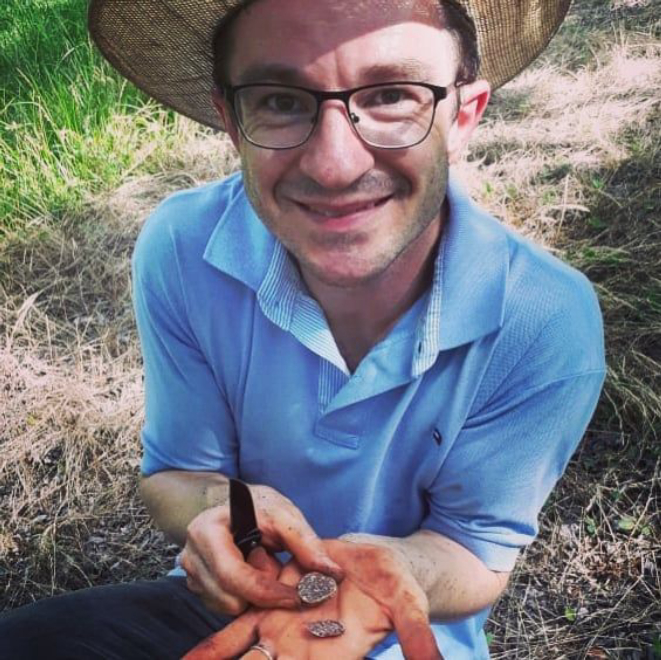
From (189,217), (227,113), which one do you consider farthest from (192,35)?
(189,217)

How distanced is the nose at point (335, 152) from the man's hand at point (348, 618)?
0.66 m

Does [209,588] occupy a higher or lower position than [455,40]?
lower

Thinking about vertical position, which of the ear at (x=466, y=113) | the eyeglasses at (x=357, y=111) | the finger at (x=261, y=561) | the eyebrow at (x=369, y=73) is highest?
the eyebrow at (x=369, y=73)

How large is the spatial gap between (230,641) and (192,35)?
1134 mm

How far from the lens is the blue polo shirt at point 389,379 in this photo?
149 cm

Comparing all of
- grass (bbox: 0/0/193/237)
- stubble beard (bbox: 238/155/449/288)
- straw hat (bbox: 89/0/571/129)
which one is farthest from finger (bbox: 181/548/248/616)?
grass (bbox: 0/0/193/237)

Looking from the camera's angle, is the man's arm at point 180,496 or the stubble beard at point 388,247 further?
the man's arm at point 180,496

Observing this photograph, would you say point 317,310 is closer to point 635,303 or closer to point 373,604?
point 373,604

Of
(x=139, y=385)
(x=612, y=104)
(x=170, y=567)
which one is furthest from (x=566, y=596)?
(x=612, y=104)

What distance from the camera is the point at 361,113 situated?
4.46ft

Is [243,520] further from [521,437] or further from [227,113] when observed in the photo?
[227,113]

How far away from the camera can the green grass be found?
422 centimetres

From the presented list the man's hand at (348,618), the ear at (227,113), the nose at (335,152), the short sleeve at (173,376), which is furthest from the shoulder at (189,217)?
the man's hand at (348,618)

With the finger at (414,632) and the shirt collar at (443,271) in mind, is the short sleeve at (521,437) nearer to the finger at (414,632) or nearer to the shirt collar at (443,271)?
the shirt collar at (443,271)
